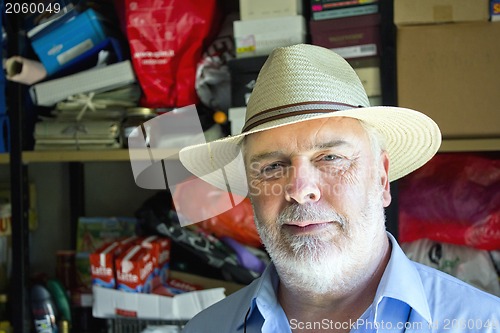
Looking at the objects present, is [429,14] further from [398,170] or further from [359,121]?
[359,121]

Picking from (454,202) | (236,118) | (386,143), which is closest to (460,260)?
(454,202)

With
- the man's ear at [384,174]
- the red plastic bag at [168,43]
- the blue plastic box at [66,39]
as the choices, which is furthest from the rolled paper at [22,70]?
the man's ear at [384,174]

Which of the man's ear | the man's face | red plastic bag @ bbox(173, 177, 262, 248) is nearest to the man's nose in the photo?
the man's face

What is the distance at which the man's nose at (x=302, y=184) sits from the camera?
0.94 meters

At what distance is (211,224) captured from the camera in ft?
5.78

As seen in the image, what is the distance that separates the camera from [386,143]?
1.14 m

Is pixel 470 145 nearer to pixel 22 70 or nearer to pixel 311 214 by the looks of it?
pixel 311 214

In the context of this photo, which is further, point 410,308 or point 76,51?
point 76,51

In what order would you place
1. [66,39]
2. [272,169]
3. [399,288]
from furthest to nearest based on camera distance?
[66,39] → [272,169] → [399,288]

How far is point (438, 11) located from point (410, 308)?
86cm

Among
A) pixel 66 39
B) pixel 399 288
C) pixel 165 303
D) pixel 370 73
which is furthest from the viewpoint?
pixel 66 39

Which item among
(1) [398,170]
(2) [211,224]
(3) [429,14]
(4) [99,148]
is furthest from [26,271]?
(3) [429,14]

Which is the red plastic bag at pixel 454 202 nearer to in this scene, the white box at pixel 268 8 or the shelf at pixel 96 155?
the white box at pixel 268 8

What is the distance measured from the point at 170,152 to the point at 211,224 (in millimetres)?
264
